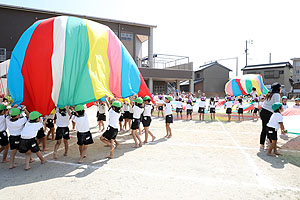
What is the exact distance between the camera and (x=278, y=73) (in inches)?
1253

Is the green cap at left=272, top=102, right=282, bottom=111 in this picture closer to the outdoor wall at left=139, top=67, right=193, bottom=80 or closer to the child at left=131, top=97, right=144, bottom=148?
the child at left=131, top=97, right=144, bottom=148

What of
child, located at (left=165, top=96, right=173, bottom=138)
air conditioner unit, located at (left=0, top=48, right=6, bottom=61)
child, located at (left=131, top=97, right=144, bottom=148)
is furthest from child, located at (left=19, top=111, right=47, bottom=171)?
air conditioner unit, located at (left=0, top=48, right=6, bottom=61)

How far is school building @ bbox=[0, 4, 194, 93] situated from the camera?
18141 mm

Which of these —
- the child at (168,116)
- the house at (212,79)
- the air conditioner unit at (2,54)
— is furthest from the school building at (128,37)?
the child at (168,116)

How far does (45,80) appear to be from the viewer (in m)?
4.20

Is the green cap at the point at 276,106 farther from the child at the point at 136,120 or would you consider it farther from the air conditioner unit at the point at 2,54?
the air conditioner unit at the point at 2,54

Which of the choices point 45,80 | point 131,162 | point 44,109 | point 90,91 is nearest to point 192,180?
point 131,162

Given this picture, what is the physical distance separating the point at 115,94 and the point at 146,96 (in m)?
1.20

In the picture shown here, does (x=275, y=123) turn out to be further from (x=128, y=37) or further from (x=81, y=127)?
(x=128, y=37)

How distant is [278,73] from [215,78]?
33.6 feet

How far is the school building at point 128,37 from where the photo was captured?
18141 mm

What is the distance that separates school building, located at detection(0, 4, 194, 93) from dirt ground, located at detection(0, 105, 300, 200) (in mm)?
17255

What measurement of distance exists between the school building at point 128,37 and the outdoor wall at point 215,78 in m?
9.89

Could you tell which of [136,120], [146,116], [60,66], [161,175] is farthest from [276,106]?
[60,66]
